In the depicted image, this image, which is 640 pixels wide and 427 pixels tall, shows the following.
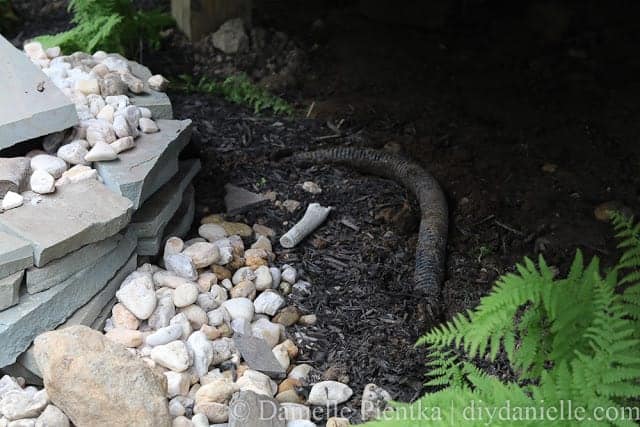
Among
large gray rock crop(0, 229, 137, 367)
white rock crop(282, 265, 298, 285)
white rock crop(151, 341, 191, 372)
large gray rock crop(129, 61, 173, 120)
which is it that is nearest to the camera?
large gray rock crop(0, 229, 137, 367)

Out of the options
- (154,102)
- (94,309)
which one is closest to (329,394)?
(94,309)

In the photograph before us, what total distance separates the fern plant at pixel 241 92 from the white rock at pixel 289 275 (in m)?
1.63

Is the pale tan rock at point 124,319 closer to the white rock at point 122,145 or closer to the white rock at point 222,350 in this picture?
the white rock at point 222,350

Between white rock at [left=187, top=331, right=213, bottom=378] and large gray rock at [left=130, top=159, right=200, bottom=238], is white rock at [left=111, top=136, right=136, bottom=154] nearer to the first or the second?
large gray rock at [left=130, top=159, right=200, bottom=238]

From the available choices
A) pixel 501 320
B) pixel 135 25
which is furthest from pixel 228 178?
pixel 501 320

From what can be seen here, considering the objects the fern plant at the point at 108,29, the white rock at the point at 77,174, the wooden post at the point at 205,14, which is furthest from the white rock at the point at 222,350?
the wooden post at the point at 205,14

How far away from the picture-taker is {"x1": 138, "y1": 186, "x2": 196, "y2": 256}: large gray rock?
340cm

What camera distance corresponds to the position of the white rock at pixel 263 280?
3.49 metres

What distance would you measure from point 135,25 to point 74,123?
198 centimetres

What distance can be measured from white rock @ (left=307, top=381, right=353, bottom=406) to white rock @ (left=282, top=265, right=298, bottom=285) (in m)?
0.69

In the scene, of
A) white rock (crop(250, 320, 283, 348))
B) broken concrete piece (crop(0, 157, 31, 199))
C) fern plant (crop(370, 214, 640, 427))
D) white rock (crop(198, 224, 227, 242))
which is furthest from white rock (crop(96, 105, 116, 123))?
fern plant (crop(370, 214, 640, 427))

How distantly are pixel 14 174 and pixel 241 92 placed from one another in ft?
7.31

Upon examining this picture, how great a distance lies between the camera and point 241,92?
5.12m

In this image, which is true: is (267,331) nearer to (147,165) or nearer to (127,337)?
(127,337)
